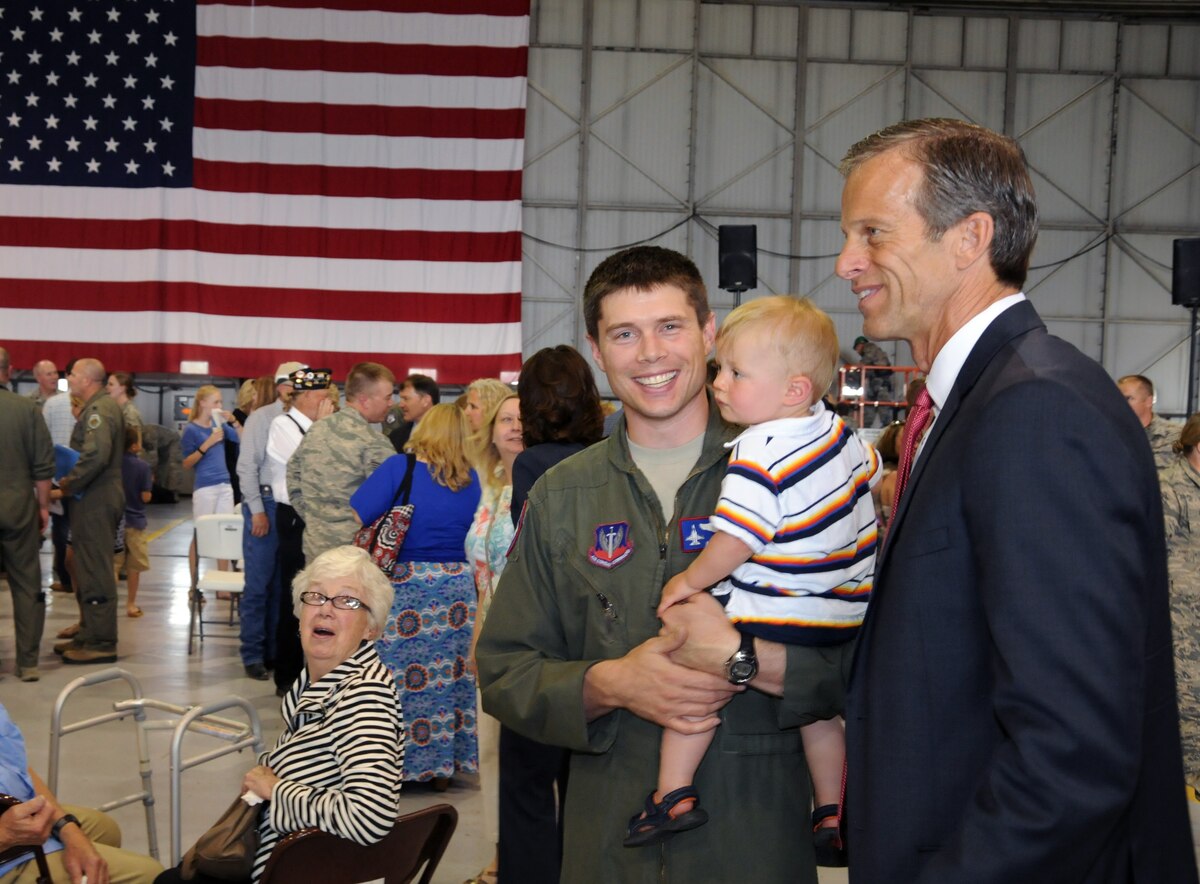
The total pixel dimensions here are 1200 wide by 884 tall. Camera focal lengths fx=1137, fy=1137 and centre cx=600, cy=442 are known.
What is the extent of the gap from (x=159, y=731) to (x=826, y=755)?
4.11 meters

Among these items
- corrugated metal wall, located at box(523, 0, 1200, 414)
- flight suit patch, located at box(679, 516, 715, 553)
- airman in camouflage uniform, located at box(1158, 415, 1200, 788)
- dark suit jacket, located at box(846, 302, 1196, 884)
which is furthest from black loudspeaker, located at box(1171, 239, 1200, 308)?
dark suit jacket, located at box(846, 302, 1196, 884)

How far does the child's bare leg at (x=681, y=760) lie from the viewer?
1864mm

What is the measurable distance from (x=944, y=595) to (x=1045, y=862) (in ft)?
0.97

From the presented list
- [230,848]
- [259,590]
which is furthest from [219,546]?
[230,848]

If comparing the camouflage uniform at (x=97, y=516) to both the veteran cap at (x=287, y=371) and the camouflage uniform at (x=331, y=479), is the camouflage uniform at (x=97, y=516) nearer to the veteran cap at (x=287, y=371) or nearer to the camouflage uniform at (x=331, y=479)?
the veteran cap at (x=287, y=371)

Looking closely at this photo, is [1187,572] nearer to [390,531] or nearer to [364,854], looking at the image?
[390,531]

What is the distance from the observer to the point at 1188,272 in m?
12.1

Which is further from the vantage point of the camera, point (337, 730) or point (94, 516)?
point (94, 516)

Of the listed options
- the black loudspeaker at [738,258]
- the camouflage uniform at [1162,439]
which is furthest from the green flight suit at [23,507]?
the black loudspeaker at [738,258]

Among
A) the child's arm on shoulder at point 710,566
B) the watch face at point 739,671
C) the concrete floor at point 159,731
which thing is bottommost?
the concrete floor at point 159,731

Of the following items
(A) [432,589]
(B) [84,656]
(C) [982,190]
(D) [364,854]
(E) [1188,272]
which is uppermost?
(E) [1188,272]

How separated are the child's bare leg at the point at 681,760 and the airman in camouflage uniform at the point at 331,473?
432 centimetres

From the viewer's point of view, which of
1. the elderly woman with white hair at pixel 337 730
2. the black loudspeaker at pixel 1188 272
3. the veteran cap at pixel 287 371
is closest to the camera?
the elderly woman with white hair at pixel 337 730

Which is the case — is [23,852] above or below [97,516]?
below
